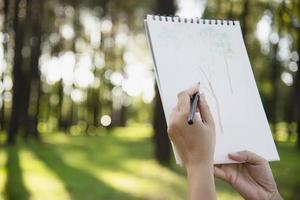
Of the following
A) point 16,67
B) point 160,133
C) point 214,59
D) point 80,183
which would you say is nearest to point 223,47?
point 214,59

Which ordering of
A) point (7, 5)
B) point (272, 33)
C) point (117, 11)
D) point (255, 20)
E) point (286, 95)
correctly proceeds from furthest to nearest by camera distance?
1. point (286, 95)
2. point (117, 11)
3. point (272, 33)
4. point (255, 20)
5. point (7, 5)

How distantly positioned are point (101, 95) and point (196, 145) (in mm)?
38103

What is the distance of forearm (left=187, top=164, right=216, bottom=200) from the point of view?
1538 millimetres

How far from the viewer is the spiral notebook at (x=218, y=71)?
6.63 ft

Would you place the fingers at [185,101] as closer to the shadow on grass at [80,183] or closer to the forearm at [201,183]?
the forearm at [201,183]

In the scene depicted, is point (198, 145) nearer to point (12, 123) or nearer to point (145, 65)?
point (12, 123)

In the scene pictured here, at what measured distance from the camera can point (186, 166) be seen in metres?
1.59

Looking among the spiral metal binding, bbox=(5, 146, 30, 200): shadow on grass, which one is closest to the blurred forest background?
bbox=(5, 146, 30, 200): shadow on grass

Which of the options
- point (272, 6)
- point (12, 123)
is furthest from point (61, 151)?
point (272, 6)

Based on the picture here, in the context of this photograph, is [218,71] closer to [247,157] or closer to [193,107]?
[247,157]

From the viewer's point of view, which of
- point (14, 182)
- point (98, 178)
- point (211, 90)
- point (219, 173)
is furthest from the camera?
point (98, 178)

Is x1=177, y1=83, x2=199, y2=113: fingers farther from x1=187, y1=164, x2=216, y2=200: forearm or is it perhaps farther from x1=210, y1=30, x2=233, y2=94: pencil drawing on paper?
x1=210, y1=30, x2=233, y2=94: pencil drawing on paper

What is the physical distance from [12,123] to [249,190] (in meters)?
20.5

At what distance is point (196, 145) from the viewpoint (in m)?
1.54
